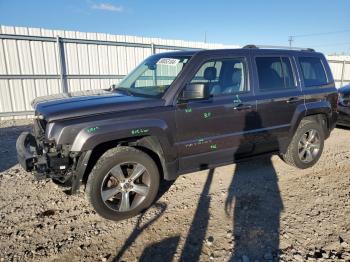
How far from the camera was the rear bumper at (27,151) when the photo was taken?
10.9 ft

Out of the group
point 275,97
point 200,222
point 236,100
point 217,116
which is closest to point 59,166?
point 200,222

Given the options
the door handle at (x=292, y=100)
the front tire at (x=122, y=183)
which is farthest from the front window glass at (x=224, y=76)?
the front tire at (x=122, y=183)

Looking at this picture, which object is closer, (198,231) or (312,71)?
(198,231)

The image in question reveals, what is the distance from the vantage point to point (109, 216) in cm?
350

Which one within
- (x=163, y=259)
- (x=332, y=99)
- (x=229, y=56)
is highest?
(x=229, y=56)

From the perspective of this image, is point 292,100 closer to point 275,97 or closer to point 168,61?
point 275,97

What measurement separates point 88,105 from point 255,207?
8.24 feet

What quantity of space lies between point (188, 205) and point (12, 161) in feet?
12.6

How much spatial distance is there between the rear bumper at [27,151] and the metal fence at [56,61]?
23.9 feet

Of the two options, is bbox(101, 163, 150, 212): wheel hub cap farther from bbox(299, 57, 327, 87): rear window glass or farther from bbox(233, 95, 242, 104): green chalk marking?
bbox(299, 57, 327, 87): rear window glass

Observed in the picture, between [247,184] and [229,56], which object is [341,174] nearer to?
[247,184]

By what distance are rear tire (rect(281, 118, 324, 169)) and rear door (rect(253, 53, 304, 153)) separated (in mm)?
344

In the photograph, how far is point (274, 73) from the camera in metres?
4.71

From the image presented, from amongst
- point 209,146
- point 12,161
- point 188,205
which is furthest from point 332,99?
point 12,161
